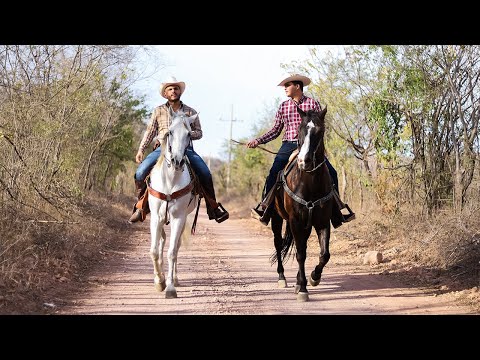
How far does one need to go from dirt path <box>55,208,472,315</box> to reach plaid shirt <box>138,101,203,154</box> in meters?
1.84

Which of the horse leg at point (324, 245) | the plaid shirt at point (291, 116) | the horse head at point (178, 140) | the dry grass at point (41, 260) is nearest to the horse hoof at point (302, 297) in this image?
the horse leg at point (324, 245)

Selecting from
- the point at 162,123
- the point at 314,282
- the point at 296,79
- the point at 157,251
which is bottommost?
the point at 314,282

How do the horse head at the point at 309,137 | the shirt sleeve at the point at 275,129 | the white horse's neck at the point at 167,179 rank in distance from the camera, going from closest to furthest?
the horse head at the point at 309,137, the white horse's neck at the point at 167,179, the shirt sleeve at the point at 275,129

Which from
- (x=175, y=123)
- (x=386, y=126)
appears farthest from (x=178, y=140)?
(x=386, y=126)

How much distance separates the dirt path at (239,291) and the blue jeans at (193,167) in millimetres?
1165

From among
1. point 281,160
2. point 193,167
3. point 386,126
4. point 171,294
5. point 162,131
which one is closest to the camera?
point 171,294

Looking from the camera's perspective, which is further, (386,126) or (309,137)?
(386,126)

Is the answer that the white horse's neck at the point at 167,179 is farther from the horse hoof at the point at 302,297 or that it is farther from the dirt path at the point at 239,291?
the horse hoof at the point at 302,297

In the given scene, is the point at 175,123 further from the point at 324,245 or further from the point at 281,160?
the point at 324,245

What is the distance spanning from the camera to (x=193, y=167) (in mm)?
9734

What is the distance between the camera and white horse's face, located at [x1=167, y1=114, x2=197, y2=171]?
28.0 feet

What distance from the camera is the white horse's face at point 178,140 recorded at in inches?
336

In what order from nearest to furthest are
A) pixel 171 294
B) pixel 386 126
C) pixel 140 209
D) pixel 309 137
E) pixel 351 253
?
pixel 309 137, pixel 171 294, pixel 140 209, pixel 351 253, pixel 386 126

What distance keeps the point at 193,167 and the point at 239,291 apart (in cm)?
184
